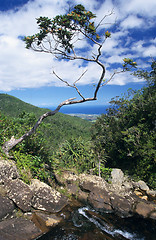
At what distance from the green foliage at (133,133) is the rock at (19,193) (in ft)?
17.6

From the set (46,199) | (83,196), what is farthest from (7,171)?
(83,196)

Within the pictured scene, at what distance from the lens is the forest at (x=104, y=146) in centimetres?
710

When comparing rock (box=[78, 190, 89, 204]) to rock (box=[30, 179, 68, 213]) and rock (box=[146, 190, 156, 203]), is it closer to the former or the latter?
rock (box=[30, 179, 68, 213])

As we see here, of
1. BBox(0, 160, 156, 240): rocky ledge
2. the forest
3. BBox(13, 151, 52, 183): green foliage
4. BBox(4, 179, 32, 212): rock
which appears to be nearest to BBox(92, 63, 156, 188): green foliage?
the forest

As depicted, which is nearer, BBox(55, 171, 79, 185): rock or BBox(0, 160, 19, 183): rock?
BBox(0, 160, 19, 183): rock

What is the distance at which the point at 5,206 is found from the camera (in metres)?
4.84

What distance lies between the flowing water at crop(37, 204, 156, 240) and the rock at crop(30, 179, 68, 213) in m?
0.37

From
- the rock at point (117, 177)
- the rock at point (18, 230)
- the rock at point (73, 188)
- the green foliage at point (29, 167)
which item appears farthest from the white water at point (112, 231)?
the rock at point (117, 177)

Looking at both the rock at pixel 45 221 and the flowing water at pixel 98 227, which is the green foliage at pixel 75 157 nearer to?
the flowing water at pixel 98 227

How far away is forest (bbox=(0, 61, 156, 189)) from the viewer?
279 inches

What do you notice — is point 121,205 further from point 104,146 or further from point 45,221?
point 104,146

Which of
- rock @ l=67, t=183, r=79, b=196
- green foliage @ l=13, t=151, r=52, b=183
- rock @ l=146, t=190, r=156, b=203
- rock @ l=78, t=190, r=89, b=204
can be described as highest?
green foliage @ l=13, t=151, r=52, b=183

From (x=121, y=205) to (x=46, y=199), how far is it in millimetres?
2962

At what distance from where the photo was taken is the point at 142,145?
9398mm
